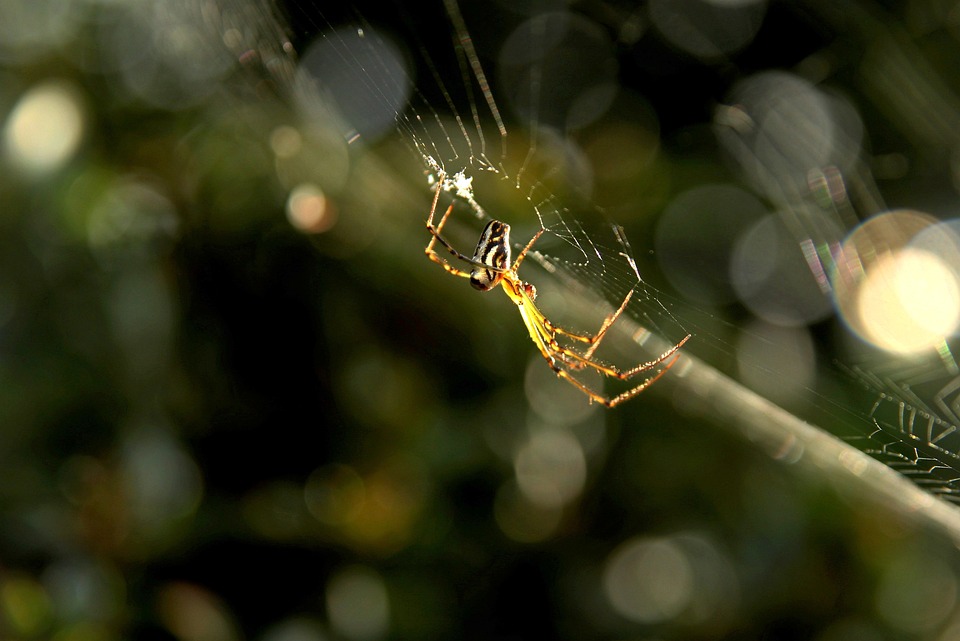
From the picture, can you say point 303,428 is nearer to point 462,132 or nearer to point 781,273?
point 462,132

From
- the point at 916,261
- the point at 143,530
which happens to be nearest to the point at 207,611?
the point at 143,530

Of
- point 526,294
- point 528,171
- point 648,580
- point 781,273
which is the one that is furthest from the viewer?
point 781,273

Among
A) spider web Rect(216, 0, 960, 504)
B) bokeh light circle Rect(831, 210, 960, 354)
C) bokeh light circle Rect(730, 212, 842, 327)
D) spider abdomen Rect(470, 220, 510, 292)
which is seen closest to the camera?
spider abdomen Rect(470, 220, 510, 292)

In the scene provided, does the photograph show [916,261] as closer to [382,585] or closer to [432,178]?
[432,178]

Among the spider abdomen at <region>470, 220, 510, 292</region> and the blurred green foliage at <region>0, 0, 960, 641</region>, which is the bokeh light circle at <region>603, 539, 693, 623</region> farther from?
the spider abdomen at <region>470, 220, 510, 292</region>

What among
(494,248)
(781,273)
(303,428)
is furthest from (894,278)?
(303,428)

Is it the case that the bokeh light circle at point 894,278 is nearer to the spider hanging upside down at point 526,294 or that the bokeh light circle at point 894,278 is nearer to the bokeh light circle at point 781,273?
the bokeh light circle at point 781,273

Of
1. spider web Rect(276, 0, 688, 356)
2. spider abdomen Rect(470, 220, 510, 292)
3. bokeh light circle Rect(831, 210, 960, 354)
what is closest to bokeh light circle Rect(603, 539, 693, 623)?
spider web Rect(276, 0, 688, 356)

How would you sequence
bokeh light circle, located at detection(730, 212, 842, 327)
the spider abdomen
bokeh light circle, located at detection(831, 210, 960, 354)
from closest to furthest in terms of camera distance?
the spider abdomen, bokeh light circle, located at detection(831, 210, 960, 354), bokeh light circle, located at detection(730, 212, 842, 327)

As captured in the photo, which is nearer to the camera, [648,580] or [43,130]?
[43,130]
